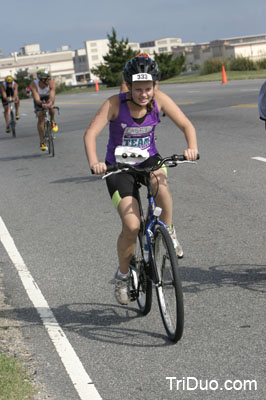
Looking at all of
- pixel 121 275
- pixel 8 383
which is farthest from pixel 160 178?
pixel 8 383

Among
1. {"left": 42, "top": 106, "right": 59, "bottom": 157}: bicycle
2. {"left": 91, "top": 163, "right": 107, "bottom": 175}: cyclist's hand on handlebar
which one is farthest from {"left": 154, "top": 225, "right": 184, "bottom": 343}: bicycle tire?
{"left": 42, "top": 106, "right": 59, "bottom": 157}: bicycle

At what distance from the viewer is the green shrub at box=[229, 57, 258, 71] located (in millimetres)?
48553

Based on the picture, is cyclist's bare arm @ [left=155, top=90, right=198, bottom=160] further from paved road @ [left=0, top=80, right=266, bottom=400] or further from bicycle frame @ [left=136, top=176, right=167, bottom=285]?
paved road @ [left=0, top=80, right=266, bottom=400]

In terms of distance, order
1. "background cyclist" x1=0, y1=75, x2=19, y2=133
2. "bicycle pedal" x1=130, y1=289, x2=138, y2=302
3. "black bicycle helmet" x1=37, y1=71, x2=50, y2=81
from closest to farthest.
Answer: "bicycle pedal" x1=130, y1=289, x2=138, y2=302, "black bicycle helmet" x1=37, y1=71, x2=50, y2=81, "background cyclist" x1=0, y1=75, x2=19, y2=133

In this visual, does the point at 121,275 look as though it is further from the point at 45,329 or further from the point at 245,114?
the point at 245,114

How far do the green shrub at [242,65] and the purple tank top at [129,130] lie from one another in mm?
43516

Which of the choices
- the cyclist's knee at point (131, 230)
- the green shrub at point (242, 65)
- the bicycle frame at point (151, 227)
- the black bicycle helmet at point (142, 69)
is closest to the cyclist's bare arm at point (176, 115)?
the black bicycle helmet at point (142, 69)

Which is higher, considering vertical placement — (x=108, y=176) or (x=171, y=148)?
(x=108, y=176)

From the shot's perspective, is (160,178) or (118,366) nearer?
(118,366)

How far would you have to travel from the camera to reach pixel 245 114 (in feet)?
70.8

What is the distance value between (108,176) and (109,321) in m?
1.20

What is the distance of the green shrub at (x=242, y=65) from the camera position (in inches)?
1912

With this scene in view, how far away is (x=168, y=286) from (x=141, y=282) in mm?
561

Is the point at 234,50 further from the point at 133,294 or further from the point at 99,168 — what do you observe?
the point at 99,168
